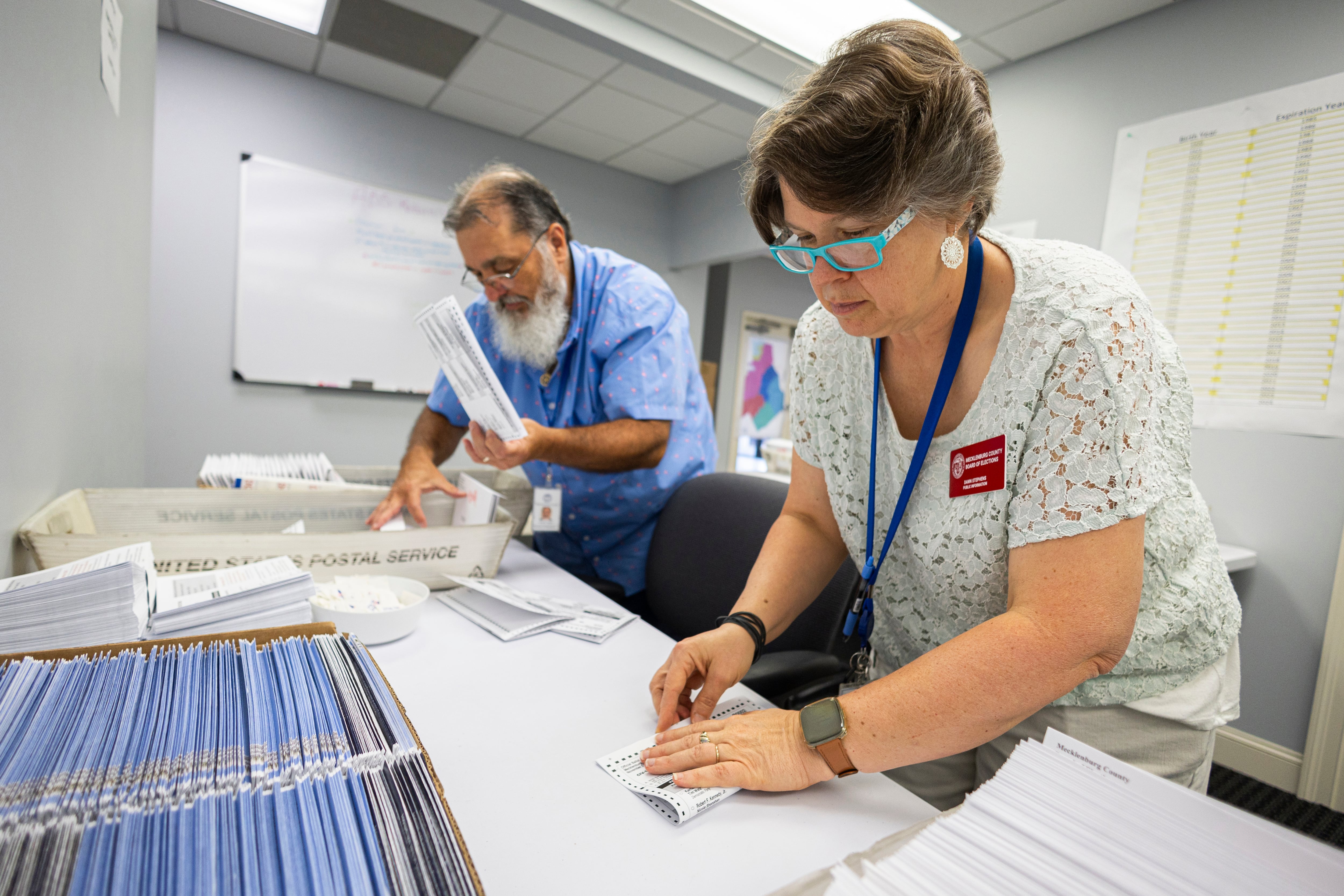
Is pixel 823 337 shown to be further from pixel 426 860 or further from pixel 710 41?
pixel 710 41

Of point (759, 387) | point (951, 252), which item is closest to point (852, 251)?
point (951, 252)

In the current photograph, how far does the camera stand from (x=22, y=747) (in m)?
0.41

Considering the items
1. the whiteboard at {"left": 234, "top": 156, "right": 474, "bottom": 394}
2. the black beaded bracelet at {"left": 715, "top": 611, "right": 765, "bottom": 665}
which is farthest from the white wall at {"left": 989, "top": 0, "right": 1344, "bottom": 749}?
the whiteboard at {"left": 234, "top": 156, "right": 474, "bottom": 394}

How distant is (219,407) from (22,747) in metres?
3.70

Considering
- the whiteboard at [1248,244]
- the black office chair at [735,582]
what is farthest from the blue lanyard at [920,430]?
the whiteboard at [1248,244]

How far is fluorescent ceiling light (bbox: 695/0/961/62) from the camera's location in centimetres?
269

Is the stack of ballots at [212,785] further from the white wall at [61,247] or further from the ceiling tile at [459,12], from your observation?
the ceiling tile at [459,12]

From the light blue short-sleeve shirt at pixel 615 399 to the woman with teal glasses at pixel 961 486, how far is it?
67cm

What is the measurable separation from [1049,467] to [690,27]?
2.94 metres

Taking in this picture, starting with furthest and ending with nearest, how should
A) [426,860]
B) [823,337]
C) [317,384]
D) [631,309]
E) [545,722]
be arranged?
[317,384] < [631,309] < [823,337] < [545,722] < [426,860]

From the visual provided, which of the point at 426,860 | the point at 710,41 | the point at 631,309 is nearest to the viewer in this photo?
the point at 426,860

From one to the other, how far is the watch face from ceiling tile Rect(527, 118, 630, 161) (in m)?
4.08

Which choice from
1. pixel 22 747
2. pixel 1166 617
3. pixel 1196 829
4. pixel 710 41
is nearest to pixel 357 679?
pixel 22 747

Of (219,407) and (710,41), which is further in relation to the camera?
(219,407)
